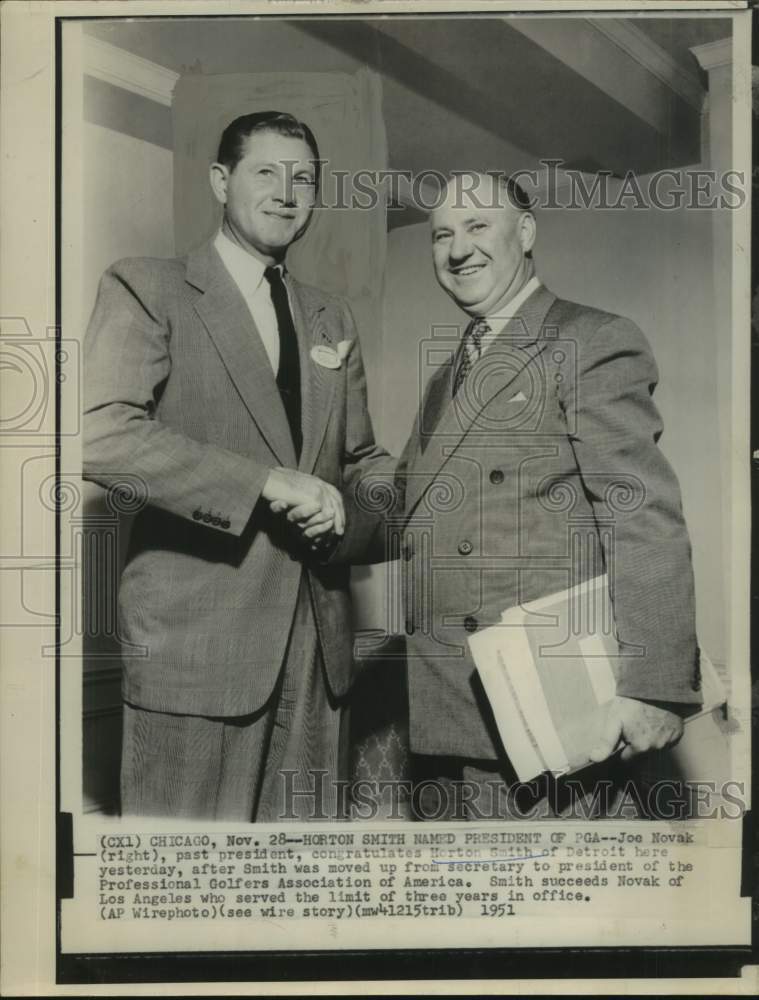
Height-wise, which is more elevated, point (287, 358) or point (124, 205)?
point (124, 205)

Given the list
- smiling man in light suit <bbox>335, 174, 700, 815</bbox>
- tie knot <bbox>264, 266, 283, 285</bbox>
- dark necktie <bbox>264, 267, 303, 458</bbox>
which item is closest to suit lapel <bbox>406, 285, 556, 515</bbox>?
smiling man in light suit <bbox>335, 174, 700, 815</bbox>

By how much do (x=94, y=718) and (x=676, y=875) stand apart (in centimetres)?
110

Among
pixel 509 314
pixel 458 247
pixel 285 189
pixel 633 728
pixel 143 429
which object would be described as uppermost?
pixel 285 189

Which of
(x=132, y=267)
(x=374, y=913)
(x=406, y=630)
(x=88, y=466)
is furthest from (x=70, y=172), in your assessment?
Result: (x=374, y=913)

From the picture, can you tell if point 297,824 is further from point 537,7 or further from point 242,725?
point 537,7

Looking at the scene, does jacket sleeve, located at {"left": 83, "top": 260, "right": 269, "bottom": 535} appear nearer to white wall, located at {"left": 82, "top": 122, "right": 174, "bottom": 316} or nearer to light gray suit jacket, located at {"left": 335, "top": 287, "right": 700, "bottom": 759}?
white wall, located at {"left": 82, "top": 122, "right": 174, "bottom": 316}

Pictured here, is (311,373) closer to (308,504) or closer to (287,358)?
(287,358)

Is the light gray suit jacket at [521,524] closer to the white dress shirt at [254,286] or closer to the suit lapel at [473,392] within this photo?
the suit lapel at [473,392]

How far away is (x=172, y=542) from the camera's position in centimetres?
165

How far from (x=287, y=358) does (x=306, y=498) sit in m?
0.26

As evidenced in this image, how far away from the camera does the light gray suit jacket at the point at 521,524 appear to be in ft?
5.49

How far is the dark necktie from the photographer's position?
66.0 inches

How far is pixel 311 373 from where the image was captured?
1.70 metres

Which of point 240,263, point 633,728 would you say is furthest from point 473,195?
point 633,728
